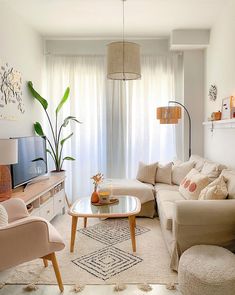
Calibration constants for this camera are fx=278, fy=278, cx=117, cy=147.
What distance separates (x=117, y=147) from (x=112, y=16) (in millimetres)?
2134

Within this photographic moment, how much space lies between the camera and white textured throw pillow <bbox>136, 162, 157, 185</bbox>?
14.5ft

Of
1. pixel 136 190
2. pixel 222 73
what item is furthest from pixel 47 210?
pixel 222 73

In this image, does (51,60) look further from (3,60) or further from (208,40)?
(208,40)

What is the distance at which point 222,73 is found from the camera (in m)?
3.84

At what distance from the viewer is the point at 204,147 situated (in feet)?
15.9

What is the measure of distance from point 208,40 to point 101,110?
2.11 meters

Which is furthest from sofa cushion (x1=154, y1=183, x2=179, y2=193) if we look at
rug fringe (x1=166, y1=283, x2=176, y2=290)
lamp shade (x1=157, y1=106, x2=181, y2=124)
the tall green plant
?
rug fringe (x1=166, y1=283, x2=176, y2=290)

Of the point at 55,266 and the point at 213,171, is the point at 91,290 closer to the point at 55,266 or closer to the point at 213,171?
the point at 55,266

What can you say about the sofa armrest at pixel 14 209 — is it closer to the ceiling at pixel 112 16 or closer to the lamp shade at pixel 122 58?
the lamp shade at pixel 122 58

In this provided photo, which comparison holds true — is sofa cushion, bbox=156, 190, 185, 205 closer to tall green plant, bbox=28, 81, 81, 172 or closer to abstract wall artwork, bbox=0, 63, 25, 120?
tall green plant, bbox=28, 81, 81, 172

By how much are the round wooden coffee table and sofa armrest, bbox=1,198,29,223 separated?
51 cm

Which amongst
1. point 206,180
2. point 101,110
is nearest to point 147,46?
point 101,110

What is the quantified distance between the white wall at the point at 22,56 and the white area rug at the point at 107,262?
5.16ft

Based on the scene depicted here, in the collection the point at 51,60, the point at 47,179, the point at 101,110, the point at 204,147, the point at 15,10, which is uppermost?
the point at 15,10
